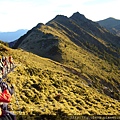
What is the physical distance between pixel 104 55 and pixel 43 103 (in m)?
106

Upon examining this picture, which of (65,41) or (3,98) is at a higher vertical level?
(65,41)

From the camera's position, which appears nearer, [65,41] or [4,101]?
[4,101]

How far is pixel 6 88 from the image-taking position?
6.44 metres

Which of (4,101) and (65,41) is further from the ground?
(65,41)

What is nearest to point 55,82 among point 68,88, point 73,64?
point 68,88

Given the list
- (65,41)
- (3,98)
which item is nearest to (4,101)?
(3,98)

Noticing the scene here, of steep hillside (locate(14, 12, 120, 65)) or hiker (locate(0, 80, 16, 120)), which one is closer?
hiker (locate(0, 80, 16, 120))

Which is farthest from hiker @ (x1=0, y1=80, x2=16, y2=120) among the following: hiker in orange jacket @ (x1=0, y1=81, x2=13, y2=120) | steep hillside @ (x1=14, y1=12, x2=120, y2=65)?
steep hillside @ (x1=14, y1=12, x2=120, y2=65)

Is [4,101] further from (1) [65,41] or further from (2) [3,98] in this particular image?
(1) [65,41]

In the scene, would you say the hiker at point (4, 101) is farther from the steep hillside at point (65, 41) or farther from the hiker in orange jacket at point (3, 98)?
the steep hillside at point (65, 41)

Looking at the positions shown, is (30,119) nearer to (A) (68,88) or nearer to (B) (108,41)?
(A) (68,88)

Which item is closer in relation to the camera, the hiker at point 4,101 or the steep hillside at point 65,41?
the hiker at point 4,101

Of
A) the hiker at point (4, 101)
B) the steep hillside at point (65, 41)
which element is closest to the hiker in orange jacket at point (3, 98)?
the hiker at point (4, 101)

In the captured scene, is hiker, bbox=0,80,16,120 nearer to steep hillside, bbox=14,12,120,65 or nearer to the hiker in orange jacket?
the hiker in orange jacket
